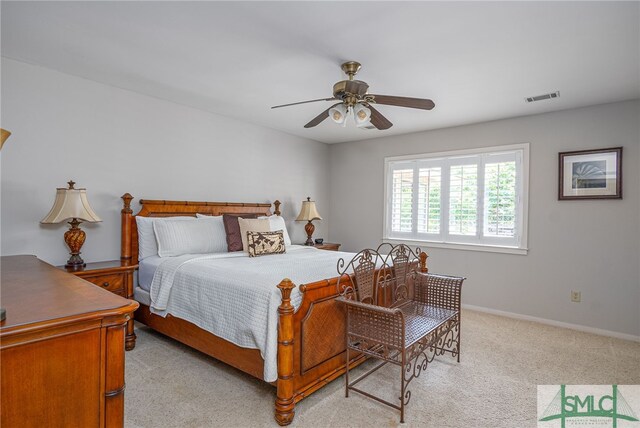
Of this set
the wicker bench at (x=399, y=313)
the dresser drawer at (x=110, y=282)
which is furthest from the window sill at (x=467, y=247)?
the dresser drawer at (x=110, y=282)

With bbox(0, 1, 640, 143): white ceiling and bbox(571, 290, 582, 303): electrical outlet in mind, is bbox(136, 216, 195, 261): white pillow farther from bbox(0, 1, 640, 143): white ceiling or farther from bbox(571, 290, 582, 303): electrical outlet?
bbox(571, 290, 582, 303): electrical outlet

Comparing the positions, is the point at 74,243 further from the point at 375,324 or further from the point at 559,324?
the point at 559,324

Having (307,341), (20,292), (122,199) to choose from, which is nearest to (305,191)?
(122,199)

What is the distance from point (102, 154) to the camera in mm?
3314

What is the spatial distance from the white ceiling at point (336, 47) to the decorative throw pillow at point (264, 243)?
1446 millimetres

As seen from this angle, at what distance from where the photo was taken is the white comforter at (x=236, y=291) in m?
2.08

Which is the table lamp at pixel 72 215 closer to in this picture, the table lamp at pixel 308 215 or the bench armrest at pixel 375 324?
the bench armrest at pixel 375 324

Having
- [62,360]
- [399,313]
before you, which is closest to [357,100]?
[399,313]

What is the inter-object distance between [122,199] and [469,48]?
3370 mm

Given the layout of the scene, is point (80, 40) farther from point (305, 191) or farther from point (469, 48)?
point (305, 191)

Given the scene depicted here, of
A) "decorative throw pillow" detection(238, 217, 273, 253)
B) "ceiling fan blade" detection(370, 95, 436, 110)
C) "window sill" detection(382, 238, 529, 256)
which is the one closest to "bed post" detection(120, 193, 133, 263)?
"decorative throw pillow" detection(238, 217, 273, 253)

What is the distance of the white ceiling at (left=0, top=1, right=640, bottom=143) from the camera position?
2049mm

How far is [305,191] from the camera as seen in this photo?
5.54 m

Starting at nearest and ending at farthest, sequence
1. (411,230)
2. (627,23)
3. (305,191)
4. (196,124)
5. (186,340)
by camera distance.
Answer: (627,23) < (186,340) < (196,124) < (411,230) < (305,191)
